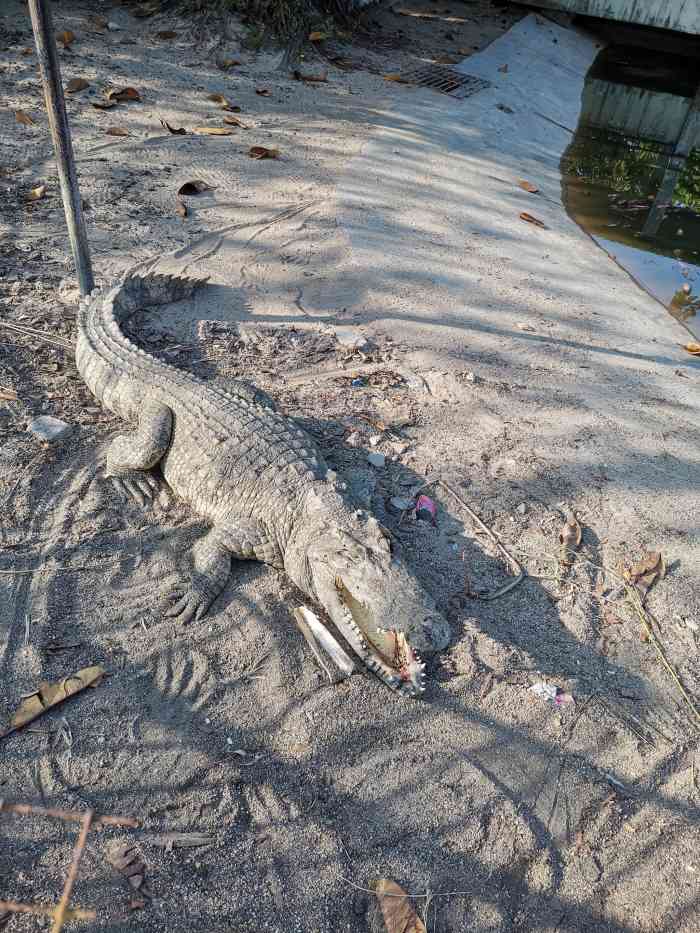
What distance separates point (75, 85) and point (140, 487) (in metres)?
6.74

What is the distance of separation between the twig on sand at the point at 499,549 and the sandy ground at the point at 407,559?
1.8 inches

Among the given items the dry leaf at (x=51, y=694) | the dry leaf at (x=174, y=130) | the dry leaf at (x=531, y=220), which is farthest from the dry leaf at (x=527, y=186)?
the dry leaf at (x=51, y=694)

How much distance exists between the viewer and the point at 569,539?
353cm

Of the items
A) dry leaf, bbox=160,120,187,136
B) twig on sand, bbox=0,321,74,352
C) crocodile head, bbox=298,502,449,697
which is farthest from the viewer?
dry leaf, bbox=160,120,187,136

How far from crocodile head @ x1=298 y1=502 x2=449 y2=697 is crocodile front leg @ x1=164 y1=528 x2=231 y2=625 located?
1.48 ft

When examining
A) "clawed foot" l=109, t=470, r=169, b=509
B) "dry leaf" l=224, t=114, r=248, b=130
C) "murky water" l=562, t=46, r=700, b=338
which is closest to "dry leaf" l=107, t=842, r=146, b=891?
"clawed foot" l=109, t=470, r=169, b=509

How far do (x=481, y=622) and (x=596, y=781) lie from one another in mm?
812

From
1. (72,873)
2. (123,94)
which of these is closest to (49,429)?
(72,873)

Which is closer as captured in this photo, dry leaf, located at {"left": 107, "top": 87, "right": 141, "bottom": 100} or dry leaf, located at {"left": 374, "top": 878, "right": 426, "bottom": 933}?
dry leaf, located at {"left": 374, "top": 878, "right": 426, "bottom": 933}

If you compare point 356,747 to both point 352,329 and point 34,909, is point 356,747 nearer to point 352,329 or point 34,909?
point 34,909

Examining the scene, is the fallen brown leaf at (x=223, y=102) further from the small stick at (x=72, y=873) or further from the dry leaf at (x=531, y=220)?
the small stick at (x=72, y=873)

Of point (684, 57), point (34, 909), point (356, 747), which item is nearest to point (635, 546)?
point (356, 747)

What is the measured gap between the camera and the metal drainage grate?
34.2 feet

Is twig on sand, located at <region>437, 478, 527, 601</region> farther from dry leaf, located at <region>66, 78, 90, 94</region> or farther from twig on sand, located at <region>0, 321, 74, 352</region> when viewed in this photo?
dry leaf, located at <region>66, 78, 90, 94</region>
